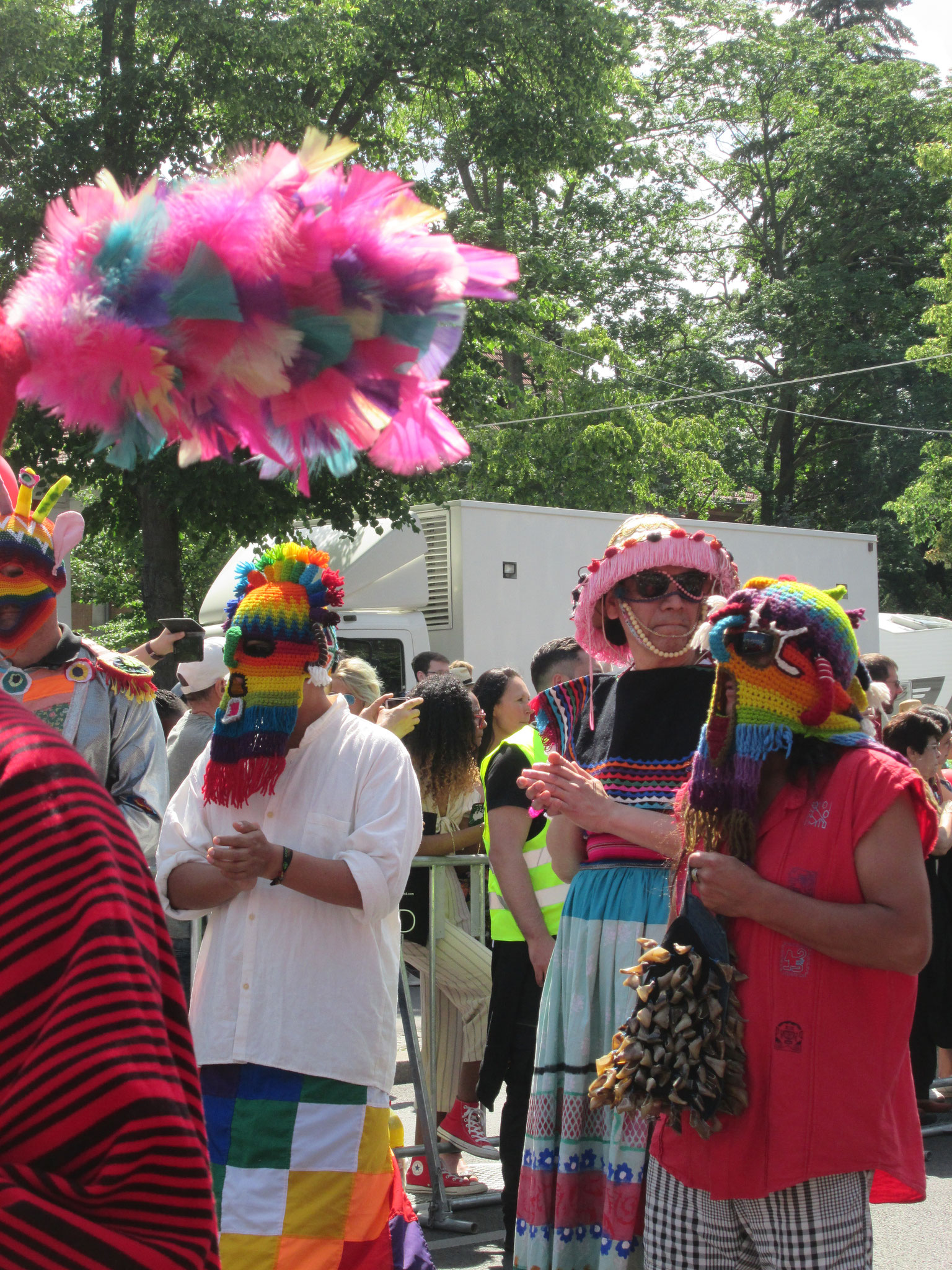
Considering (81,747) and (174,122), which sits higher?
(174,122)

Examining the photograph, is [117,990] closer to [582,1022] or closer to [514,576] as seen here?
[582,1022]

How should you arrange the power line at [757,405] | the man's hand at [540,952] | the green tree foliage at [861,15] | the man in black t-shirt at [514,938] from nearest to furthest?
the man's hand at [540,952] → the man in black t-shirt at [514,938] → the power line at [757,405] → the green tree foliage at [861,15]

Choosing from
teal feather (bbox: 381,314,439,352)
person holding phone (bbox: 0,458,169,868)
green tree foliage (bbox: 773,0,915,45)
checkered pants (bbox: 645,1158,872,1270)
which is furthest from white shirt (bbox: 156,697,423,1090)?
green tree foliage (bbox: 773,0,915,45)

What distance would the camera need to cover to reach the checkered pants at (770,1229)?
7.64 feet


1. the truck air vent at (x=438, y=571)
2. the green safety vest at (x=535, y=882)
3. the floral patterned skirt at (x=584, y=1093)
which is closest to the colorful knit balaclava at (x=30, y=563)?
the floral patterned skirt at (x=584, y=1093)

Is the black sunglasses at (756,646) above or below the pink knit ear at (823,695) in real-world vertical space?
above

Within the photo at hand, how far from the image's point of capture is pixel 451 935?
545 centimetres

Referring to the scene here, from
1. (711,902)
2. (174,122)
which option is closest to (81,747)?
(711,902)

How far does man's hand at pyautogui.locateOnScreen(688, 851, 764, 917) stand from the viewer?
243 cm

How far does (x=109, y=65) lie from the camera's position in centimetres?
1376

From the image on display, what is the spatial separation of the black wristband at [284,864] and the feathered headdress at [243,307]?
174 cm

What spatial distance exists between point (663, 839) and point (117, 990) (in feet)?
6.91

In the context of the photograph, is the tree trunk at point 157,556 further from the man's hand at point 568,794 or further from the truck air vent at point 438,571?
the man's hand at point 568,794

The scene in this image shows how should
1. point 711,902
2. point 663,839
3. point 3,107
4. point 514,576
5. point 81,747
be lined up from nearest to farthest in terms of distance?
point 711,902 < point 663,839 < point 81,747 < point 514,576 < point 3,107
